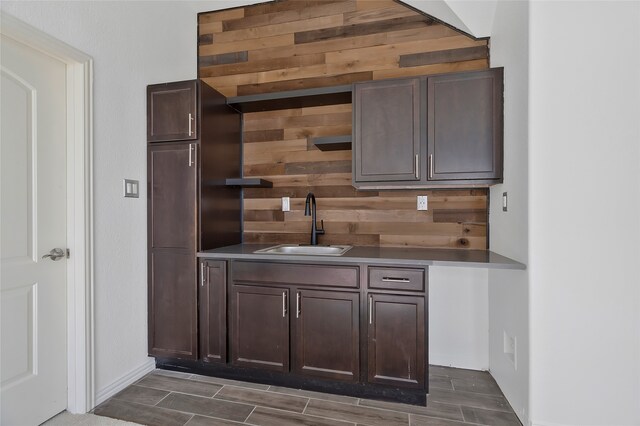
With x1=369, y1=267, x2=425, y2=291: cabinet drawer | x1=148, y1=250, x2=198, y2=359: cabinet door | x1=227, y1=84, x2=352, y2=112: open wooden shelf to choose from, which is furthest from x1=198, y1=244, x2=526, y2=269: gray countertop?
x1=227, y1=84, x2=352, y2=112: open wooden shelf

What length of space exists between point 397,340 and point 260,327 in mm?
898

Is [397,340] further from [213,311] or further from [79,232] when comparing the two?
[79,232]

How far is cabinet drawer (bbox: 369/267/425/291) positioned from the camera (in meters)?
1.88

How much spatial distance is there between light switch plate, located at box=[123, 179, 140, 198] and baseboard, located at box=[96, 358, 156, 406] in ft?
4.03

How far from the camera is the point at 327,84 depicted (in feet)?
8.76

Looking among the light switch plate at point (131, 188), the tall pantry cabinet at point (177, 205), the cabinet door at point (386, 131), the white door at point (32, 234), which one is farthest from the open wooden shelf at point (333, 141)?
the white door at point (32, 234)

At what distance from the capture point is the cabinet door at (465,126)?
2021mm

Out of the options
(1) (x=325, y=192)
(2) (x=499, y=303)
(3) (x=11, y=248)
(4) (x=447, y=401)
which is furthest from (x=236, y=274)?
(2) (x=499, y=303)

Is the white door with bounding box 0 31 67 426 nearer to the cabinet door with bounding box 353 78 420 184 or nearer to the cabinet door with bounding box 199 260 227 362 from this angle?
the cabinet door with bounding box 199 260 227 362

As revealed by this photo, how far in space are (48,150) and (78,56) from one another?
0.57 metres

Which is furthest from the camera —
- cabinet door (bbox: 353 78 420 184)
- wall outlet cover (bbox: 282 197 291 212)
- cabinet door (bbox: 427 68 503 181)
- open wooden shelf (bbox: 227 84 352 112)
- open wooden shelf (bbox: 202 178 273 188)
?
wall outlet cover (bbox: 282 197 291 212)
